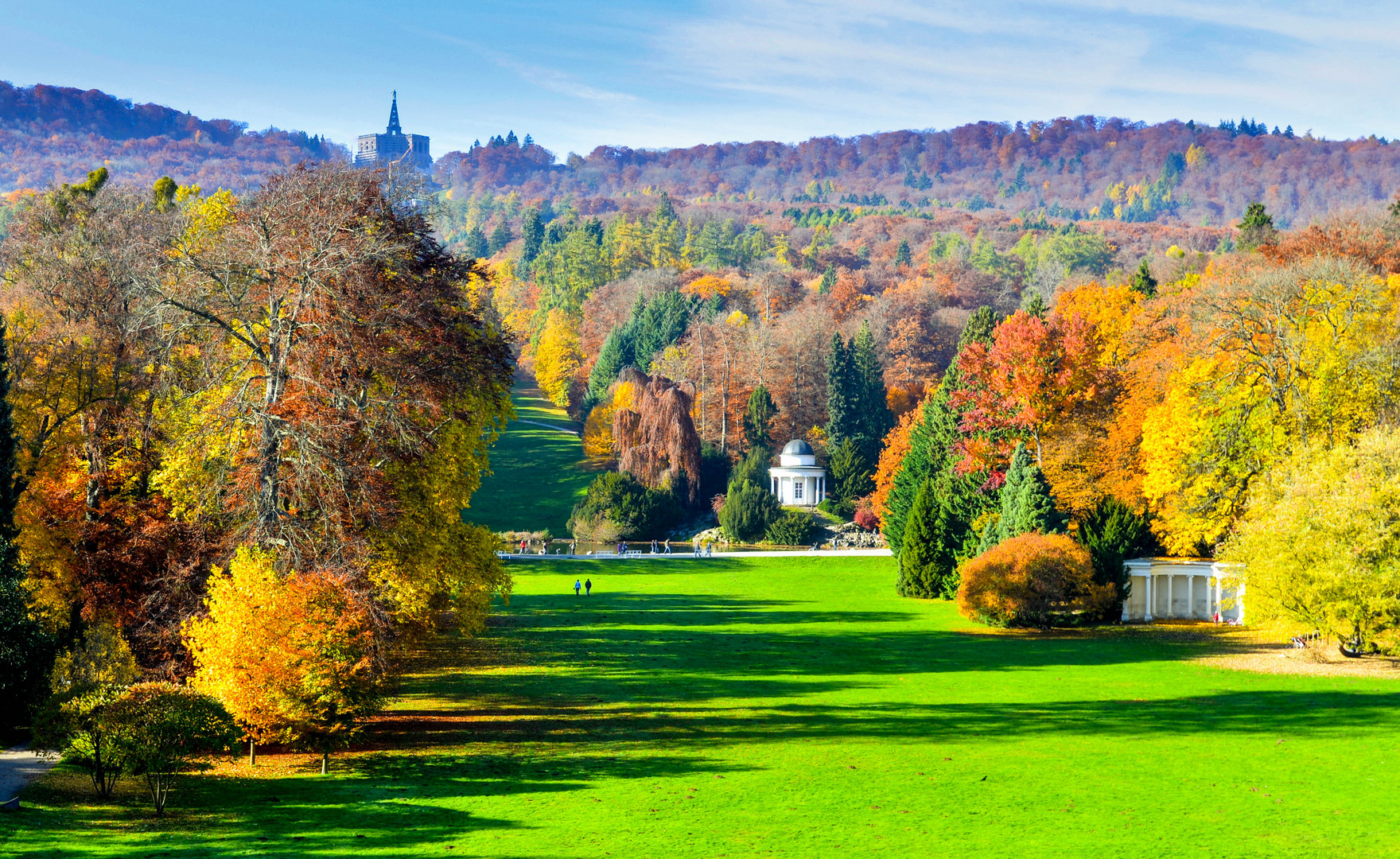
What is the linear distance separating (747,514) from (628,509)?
718 centimetres

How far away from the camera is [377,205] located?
26109 millimetres

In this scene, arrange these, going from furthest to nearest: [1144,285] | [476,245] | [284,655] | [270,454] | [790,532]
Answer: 1. [476,245]
2. [1144,285]
3. [790,532]
4. [270,454]
5. [284,655]

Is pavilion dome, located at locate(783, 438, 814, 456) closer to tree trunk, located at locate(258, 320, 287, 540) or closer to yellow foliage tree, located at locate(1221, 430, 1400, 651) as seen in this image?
yellow foliage tree, located at locate(1221, 430, 1400, 651)

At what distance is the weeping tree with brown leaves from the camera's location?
240ft

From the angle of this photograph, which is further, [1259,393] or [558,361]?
[558,361]

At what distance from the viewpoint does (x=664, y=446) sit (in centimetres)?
7362

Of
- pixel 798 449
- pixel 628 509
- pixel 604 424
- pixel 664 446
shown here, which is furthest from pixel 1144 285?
pixel 604 424

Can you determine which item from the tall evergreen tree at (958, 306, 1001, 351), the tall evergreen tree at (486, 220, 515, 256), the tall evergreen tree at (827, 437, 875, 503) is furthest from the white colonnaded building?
the tall evergreen tree at (486, 220, 515, 256)

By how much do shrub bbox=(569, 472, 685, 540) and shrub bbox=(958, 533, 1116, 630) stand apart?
31799 millimetres

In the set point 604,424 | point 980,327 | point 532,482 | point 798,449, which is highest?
point 980,327

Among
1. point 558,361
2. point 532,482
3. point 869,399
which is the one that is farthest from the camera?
point 558,361

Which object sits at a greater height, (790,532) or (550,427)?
(550,427)

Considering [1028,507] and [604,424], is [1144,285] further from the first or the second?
[604,424]

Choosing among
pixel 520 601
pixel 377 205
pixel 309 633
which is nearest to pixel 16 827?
pixel 309 633
